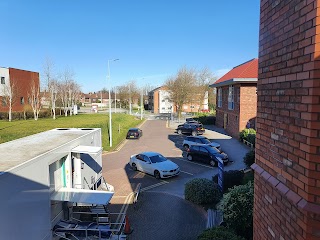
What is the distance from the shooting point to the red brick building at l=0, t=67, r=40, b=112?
45.4 m

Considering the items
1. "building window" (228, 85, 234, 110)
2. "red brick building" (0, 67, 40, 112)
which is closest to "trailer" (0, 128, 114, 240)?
"building window" (228, 85, 234, 110)

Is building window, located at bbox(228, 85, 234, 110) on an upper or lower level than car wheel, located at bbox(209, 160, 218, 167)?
upper

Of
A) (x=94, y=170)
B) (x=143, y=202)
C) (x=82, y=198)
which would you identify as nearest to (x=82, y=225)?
(x=82, y=198)

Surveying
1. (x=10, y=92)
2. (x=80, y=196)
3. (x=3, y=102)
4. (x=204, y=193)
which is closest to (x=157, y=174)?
(x=204, y=193)

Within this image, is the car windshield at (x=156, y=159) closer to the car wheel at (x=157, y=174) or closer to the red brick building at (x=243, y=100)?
the car wheel at (x=157, y=174)

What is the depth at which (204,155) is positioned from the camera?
19.9 meters

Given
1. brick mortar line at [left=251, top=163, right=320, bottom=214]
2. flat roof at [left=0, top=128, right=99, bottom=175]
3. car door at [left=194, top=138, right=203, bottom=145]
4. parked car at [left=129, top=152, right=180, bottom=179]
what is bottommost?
parked car at [left=129, top=152, right=180, bottom=179]

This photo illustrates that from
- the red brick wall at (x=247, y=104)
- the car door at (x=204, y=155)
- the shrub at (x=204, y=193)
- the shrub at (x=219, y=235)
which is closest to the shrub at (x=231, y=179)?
the shrub at (x=204, y=193)

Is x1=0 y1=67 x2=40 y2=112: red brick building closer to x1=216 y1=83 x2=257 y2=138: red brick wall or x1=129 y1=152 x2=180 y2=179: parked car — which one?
x1=129 y1=152 x2=180 y2=179: parked car

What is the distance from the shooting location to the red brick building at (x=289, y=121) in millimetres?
2586

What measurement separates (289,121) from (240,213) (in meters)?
6.52

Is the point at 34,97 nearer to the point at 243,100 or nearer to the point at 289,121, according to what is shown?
the point at 243,100

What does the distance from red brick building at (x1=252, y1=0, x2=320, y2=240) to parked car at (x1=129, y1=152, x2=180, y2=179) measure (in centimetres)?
1244

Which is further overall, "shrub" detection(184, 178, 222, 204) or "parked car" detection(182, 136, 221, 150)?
"parked car" detection(182, 136, 221, 150)
